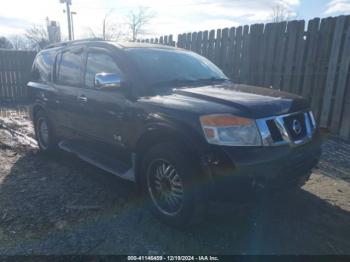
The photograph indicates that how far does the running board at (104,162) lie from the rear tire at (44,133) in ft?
2.29

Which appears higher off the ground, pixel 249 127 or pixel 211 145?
pixel 249 127

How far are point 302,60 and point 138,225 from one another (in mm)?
5117

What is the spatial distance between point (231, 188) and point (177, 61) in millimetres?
2100

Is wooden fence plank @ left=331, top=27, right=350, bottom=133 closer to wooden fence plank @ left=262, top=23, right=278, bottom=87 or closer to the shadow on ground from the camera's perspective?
wooden fence plank @ left=262, top=23, right=278, bottom=87

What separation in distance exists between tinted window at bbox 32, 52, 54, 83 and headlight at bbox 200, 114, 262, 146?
11.9 ft

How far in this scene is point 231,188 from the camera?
2.46m

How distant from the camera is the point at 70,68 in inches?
175

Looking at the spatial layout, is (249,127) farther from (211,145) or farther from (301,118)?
(301,118)

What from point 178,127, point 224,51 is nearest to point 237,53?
point 224,51

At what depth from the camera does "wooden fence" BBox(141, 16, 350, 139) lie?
5.65 metres

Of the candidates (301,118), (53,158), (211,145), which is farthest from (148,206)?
(53,158)

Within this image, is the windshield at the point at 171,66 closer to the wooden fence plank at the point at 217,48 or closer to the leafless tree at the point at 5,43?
the wooden fence plank at the point at 217,48

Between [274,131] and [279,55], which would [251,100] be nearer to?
[274,131]

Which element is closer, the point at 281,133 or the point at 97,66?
the point at 281,133
